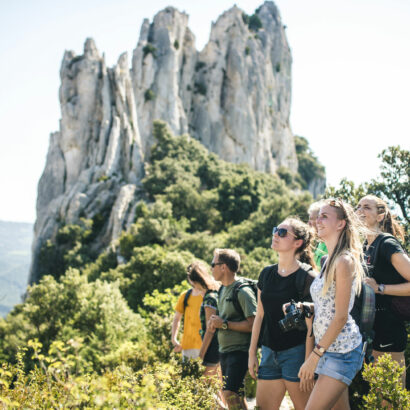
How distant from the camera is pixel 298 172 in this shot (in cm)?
7594

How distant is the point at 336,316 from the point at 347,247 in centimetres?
55

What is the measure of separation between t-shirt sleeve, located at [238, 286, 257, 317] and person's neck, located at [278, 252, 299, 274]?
741mm

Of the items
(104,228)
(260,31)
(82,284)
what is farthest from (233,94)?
(82,284)

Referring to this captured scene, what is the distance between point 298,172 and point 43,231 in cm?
4931

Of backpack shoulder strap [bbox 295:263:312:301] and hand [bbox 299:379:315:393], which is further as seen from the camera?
backpack shoulder strap [bbox 295:263:312:301]

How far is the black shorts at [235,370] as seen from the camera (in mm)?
4391

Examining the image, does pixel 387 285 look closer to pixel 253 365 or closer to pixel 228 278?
pixel 253 365

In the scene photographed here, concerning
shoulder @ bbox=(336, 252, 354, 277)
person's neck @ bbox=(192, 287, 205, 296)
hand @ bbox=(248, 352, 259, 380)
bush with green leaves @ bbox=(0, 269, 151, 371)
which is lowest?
bush with green leaves @ bbox=(0, 269, 151, 371)

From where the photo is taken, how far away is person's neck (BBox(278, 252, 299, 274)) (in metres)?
3.84

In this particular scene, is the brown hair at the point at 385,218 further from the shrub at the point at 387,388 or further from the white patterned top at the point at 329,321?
the shrub at the point at 387,388

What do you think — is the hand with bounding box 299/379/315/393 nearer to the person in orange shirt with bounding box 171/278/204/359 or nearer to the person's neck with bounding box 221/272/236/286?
the person's neck with bounding box 221/272/236/286

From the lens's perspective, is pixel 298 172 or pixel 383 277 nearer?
pixel 383 277

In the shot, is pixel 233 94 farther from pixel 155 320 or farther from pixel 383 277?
pixel 383 277

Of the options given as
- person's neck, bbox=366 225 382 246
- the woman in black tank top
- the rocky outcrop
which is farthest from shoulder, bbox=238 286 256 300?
the rocky outcrop
